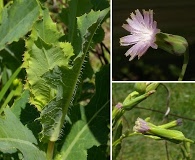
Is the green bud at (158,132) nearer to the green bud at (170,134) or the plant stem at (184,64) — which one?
the green bud at (170,134)

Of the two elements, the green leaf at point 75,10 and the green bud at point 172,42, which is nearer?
the green bud at point 172,42

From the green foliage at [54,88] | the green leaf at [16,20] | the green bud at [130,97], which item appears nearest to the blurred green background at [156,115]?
the green bud at [130,97]

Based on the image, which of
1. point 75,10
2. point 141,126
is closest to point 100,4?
point 75,10

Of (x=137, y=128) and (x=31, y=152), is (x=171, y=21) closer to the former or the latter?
(x=137, y=128)

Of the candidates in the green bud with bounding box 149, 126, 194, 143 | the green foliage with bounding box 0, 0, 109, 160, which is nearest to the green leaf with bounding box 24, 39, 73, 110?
the green foliage with bounding box 0, 0, 109, 160

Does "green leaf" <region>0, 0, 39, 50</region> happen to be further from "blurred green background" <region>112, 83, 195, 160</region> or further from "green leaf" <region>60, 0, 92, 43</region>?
"blurred green background" <region>112, 83, 195, 160</region>

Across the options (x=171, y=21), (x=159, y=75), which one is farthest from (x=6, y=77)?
(x=171, y=21)
